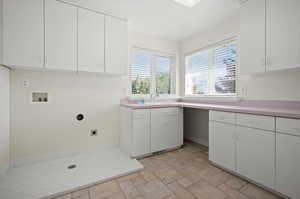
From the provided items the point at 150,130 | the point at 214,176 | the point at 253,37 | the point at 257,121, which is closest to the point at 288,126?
the point at 257,121

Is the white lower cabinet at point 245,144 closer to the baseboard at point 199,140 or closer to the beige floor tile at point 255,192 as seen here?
the beige floor tile at point 255,192

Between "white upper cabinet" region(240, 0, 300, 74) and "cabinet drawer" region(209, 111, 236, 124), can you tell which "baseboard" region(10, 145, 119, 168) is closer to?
"cabinet drawer" region(209, 111, 236, 124)

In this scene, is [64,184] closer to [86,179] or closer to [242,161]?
[86,179]

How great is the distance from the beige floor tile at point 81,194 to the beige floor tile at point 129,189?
37cm

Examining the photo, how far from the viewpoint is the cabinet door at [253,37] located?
1.57 m

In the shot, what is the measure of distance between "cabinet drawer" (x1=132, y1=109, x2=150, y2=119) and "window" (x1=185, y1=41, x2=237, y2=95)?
4.87 ft

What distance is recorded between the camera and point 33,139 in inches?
76.9

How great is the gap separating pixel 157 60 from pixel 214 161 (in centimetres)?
236

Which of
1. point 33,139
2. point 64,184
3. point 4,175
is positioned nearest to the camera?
point 64,184

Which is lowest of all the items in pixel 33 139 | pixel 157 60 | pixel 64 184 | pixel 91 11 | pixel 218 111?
pixel 64 184

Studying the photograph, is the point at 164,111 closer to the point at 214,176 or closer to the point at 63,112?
the point at 214,176

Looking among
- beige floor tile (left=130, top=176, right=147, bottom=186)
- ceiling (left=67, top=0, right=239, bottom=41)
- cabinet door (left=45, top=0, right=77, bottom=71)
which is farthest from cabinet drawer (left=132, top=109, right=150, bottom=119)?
ceiling (left=67, top=0, right=239, bottom=41)

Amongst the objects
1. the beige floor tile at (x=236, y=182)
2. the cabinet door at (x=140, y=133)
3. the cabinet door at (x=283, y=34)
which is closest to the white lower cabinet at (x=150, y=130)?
the cabinet door at (x=140, y=133)

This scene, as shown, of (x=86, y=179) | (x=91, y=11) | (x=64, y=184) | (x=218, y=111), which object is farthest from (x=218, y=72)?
(x=64, y=184)
